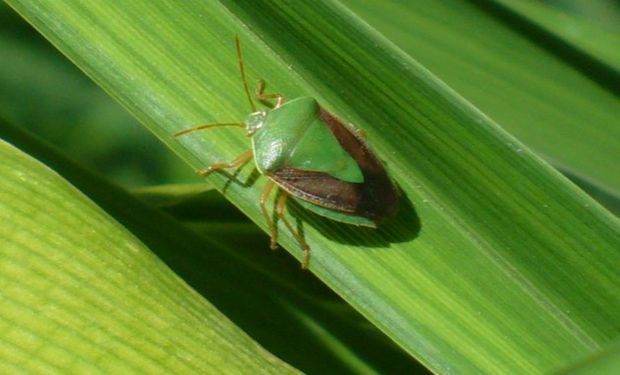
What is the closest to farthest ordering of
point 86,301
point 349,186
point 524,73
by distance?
point 86,301 → point 349,186 → point 524,73

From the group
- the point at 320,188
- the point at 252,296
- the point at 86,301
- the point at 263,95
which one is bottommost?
the point at 252,296

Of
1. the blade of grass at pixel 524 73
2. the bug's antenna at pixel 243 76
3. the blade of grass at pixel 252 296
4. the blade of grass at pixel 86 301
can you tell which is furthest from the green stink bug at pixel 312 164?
the blade of grass at pixel 524 73

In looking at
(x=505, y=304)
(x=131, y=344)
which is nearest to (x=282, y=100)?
(x=505, y=304)

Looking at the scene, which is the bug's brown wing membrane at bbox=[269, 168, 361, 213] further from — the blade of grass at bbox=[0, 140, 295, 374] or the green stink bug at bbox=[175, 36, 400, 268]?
the blade of grass at bbox=[0, 140, 295, 374]

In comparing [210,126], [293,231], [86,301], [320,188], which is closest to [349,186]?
[320,188]

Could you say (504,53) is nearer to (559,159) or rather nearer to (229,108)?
(559,159)

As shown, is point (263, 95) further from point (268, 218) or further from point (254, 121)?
point (268, 218)
